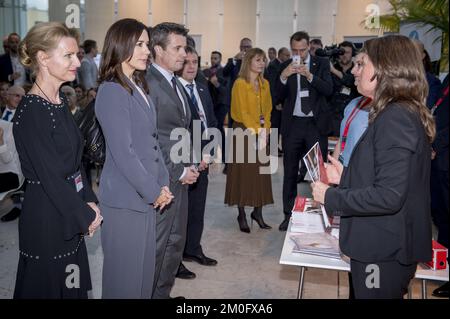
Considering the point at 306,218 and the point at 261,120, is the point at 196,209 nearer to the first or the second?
the point at 306,218

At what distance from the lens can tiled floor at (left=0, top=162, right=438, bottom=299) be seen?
304cm

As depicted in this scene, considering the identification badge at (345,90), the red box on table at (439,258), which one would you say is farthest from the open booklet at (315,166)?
the identification badge at (345,90)

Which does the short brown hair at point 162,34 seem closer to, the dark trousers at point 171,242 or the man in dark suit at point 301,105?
the dark trousers at point 171,242

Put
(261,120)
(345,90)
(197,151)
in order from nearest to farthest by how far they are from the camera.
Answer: (197,151) → (261,120) → (345,90)

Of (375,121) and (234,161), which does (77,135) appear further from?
(234,161)

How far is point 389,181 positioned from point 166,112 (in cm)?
130

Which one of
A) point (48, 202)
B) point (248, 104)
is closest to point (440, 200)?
point (248, 104)

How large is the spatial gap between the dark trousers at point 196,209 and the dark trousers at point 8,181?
1.56m

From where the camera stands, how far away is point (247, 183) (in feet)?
13.9

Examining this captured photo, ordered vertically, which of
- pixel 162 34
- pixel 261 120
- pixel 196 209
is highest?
pixel 162 34

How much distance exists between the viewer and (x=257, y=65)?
4176 millimetres

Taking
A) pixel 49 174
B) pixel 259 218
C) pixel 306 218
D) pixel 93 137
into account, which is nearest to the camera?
pixel 49 174
